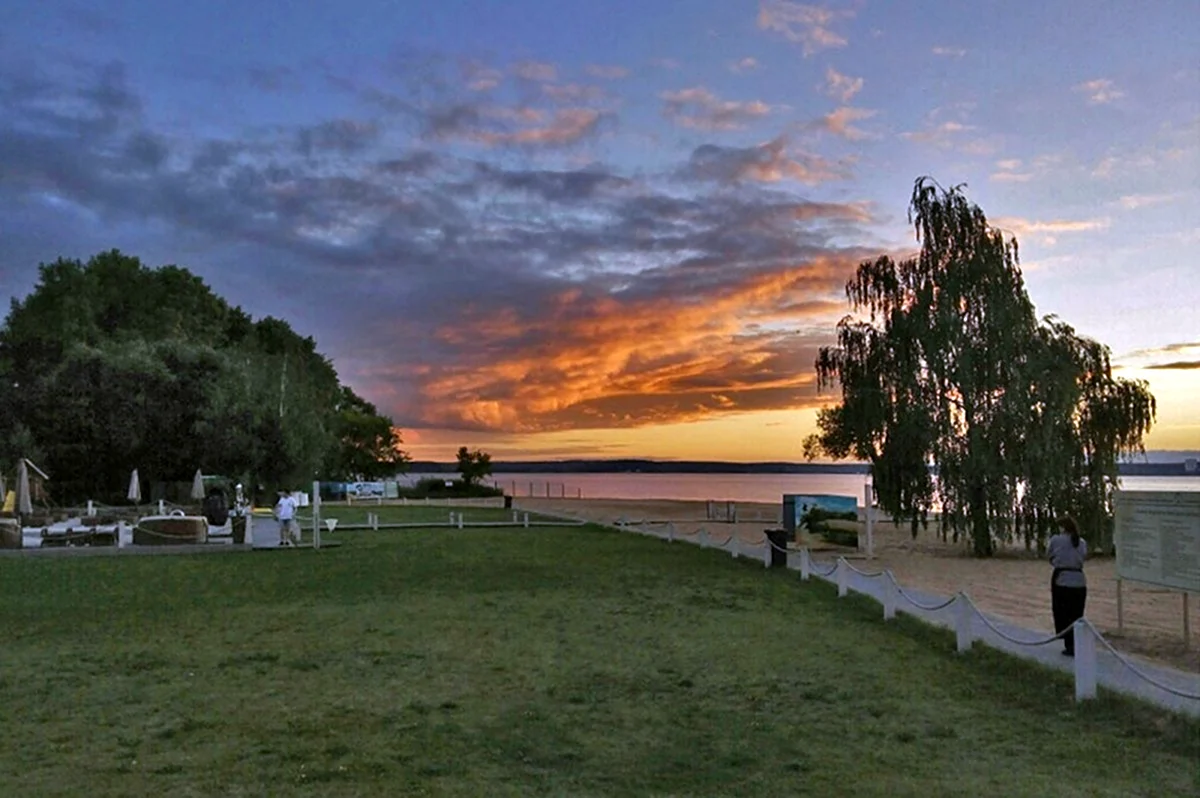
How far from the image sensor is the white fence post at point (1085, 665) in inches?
344

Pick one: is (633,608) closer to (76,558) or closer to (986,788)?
(986,788)

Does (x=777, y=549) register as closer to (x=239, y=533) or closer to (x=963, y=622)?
(x=963, y=622)

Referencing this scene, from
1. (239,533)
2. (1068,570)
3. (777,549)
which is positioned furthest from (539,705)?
(239,533)

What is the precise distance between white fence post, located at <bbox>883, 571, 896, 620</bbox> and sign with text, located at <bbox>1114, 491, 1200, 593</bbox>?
2.94 metres

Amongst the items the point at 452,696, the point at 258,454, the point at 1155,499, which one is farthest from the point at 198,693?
the point at 258,454

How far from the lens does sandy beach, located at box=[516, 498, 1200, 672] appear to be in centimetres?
1288

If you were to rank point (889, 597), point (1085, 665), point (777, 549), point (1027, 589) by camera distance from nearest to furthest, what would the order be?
point (1085, 665)
point (889, 597)
point (1027, 589)
point (777, 549)

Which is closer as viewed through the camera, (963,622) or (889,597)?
(963,622)

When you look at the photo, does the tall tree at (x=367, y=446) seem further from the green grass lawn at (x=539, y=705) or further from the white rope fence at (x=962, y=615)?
the green grass lawn at (x=539, y=705)

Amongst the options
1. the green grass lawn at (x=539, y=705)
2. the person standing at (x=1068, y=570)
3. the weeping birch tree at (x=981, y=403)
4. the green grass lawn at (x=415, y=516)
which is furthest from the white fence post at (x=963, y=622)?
the green grass lawn at (x=415, y=516)

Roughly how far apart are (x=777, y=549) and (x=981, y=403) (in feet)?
28.6

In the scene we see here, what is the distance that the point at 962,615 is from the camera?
1155cm

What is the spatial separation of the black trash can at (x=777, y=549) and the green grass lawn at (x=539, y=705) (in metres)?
4.85

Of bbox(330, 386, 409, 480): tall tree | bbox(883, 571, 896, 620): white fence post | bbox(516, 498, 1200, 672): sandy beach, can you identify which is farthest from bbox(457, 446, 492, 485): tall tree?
bbox(883, 571, 896, 620): white fence post
